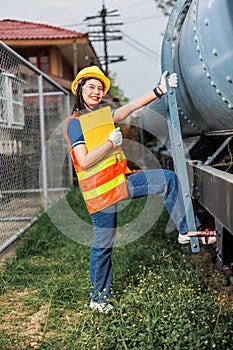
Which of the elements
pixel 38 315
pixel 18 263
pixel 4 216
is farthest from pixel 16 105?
pixel 38 315

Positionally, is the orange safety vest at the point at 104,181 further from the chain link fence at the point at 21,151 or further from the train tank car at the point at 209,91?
the chain link fence at the point at 21,151

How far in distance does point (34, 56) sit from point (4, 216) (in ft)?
42.3

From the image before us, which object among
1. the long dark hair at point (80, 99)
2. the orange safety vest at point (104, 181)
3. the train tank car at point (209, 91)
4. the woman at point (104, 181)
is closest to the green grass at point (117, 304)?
the woman at point (104, 181)

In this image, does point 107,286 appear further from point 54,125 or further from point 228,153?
point 54,125

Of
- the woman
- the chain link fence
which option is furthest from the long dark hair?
the chain link fence

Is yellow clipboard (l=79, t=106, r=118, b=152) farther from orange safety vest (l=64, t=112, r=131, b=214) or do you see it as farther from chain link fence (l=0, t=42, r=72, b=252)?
chain link fence (l=0, t=42, r=72, b=252)

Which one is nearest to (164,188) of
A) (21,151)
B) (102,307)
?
(102,307)

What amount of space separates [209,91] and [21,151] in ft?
14.1

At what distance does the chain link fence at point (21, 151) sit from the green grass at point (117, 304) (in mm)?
532

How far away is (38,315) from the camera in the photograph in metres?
4.11

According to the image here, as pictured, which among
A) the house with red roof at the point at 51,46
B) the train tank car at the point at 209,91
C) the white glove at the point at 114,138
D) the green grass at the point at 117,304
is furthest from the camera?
the house with red roof at the point at 51,46

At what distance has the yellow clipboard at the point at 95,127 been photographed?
367 cm

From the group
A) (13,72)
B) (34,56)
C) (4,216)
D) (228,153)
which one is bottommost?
(4,216)

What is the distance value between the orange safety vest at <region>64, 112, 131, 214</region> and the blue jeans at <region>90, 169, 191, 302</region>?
7cm
